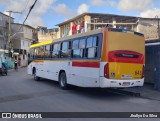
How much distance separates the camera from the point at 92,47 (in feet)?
40.4

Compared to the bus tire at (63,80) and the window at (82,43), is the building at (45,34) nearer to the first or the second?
the bus tire at (63,80)

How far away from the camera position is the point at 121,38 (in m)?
12.0

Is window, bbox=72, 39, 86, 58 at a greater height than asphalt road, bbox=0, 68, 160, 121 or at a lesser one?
greater

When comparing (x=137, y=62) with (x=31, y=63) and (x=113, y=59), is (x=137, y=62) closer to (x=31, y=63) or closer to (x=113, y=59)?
(x=113, y=59)

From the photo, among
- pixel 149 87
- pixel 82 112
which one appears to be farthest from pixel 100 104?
pixel 149 87

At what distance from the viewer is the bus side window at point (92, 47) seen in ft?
39.6

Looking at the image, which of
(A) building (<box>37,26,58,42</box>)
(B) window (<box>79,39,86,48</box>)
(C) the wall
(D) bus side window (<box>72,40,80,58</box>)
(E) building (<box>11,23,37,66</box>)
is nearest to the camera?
(B) window (<box>79,39,86,48</box>)

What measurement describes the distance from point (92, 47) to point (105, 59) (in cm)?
111

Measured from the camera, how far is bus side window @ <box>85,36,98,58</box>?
39.6ft

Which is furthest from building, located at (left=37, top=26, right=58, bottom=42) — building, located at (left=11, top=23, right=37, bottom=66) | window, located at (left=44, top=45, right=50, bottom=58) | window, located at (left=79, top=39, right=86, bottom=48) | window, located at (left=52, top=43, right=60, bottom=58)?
window, located at (left=79, top=39, right=86, bottom=48)

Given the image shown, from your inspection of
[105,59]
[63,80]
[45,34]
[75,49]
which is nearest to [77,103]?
[105,59]

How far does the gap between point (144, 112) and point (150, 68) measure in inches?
279

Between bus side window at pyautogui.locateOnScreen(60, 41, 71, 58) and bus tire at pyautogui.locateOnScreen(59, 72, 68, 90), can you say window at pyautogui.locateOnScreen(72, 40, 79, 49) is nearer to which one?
bus side window at pyautogui.locateOnScreen(60, 41, 71, 58)

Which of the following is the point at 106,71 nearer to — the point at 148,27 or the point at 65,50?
the point at 65,50
